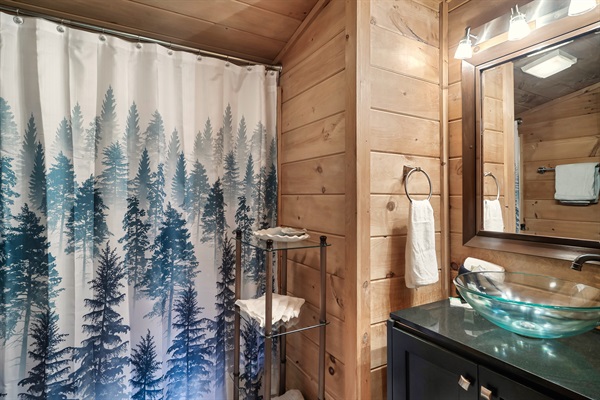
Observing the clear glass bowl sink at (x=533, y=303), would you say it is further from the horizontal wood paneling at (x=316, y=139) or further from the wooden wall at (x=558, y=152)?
the horizontal wood paneling at (x=316, y=139)

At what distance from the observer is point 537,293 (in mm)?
1008

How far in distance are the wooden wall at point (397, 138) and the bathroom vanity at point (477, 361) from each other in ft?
0.51

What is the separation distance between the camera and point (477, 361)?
30.0 inches

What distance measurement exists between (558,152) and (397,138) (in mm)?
537

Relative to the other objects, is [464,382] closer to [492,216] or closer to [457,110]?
[492,216]

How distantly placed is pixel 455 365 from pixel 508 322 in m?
0.20

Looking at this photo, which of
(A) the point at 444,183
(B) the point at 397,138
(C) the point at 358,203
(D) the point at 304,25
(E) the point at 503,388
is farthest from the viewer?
(D) the point at 304,25

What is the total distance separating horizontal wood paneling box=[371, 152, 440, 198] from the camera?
115 cm

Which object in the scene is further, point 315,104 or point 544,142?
point 315,104

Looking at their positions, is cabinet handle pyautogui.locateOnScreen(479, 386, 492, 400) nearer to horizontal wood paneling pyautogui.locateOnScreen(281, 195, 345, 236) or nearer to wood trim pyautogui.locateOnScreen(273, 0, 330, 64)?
horizontal wood paneling pyautogui.locateOnScreen(281, 195, 345, 236)

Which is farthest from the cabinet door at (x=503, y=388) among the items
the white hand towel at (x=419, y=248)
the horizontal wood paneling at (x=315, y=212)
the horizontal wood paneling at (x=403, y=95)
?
the horizontal wood paneling at (x=403, y=95)

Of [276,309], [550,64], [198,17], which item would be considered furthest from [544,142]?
[198,17]

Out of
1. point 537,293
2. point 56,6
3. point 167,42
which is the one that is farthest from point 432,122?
point 56,6

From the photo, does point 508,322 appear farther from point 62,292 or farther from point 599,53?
point 62,292
